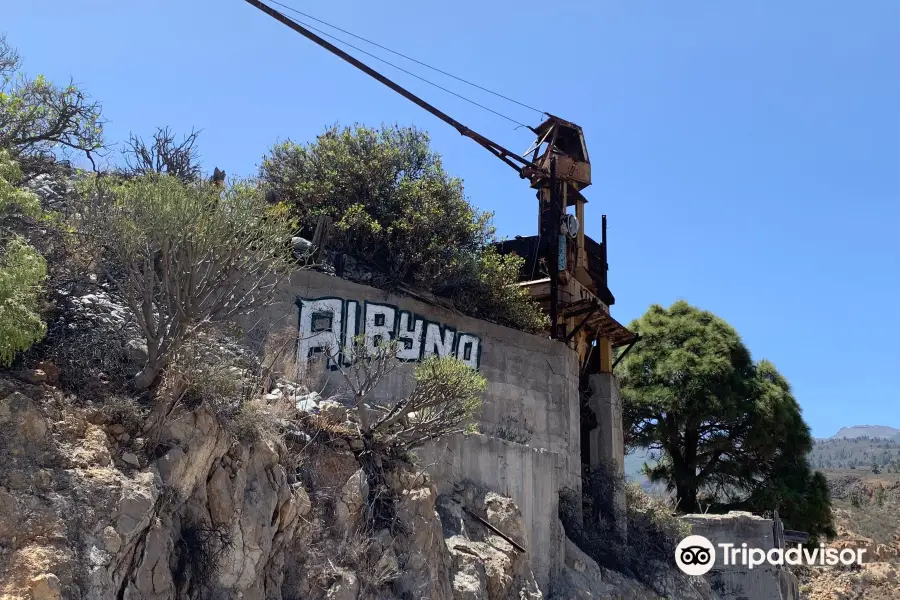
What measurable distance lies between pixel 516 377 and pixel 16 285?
46.3ft

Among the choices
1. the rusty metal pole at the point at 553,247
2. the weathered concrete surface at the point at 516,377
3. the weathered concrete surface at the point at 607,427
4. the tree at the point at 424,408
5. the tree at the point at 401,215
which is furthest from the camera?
the weathered concrete surface at the point at 607,427

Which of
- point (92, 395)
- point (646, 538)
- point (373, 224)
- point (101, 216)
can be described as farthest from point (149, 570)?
point (646, 538)

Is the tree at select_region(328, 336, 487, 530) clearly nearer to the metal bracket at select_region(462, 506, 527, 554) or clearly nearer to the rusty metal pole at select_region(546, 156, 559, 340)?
the metal bracket at select_region(462, 506, 527, 554)

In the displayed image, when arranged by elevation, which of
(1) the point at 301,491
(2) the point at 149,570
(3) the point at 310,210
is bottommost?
(2) the point at 149,570

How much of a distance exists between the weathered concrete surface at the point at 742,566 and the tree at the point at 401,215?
31.4 ft

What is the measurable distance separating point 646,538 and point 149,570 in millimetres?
17428

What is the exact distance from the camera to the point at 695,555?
88.2ft

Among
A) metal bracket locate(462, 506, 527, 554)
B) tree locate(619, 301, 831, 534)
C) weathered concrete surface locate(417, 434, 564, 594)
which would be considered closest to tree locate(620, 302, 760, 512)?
tree locate(619, 301, 831, 534)

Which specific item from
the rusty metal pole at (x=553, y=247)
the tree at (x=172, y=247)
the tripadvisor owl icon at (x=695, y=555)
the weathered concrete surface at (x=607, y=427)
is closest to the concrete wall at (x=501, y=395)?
the rusty metal pole at (x=553, y=247)

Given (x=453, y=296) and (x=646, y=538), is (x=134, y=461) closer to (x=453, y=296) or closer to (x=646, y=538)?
(x=453, y=296)

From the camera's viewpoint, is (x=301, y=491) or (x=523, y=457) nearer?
(x=301, y=491)

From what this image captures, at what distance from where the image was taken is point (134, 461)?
12336mm

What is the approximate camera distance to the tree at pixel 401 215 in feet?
74.2

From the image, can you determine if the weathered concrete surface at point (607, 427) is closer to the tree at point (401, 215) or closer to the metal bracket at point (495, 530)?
the tree at point (401, 215)
